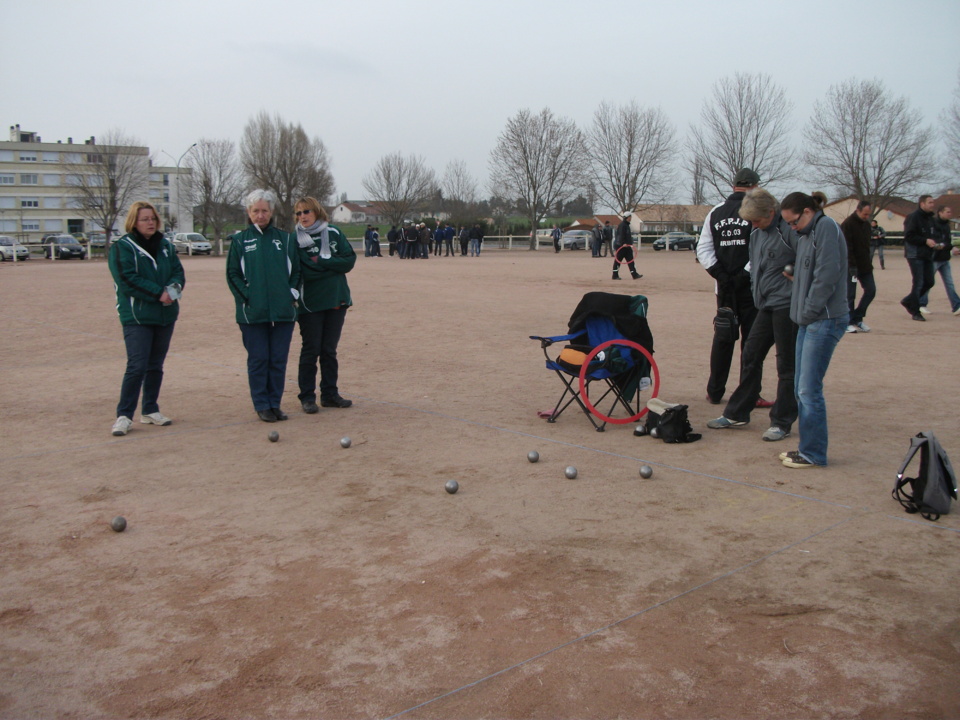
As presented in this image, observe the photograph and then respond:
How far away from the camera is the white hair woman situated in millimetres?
7504

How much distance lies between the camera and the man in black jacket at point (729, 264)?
7.75 metres

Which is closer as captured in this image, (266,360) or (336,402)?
(266,360)

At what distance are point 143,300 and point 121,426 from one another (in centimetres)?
110

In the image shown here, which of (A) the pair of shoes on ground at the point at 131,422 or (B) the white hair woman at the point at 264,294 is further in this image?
(B) the white hair woman at the point at 264,294

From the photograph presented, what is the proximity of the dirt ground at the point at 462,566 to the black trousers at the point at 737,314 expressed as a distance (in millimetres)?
309

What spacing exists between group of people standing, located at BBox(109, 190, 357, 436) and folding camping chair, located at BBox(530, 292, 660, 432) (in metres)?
2.20

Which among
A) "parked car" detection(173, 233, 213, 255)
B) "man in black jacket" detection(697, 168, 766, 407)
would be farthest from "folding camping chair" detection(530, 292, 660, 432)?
"parked car" detection(173, 233, 213, 255)

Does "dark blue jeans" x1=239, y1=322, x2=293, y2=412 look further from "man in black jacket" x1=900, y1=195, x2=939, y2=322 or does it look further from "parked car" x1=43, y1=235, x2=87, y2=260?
"parked car" x1=43, y1=235, x2=87, y2=260

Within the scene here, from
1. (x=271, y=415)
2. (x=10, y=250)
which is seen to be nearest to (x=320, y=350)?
(x=271, y=415)

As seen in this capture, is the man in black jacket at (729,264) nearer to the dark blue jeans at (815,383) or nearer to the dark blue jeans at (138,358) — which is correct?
the dark blue jeans at (815,383)

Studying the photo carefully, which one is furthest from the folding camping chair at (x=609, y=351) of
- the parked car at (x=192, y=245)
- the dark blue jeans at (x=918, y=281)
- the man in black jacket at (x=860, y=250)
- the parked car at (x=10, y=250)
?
the parked car at (x=192, y=245)

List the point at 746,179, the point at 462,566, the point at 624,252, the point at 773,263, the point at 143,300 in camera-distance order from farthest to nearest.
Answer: the point at 624,252, the point at 746,179, the point at 143,300, the point at 773,263, the point at 462,566

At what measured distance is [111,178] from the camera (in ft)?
222

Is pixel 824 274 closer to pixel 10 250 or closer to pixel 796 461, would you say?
pixel 796 461
